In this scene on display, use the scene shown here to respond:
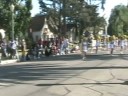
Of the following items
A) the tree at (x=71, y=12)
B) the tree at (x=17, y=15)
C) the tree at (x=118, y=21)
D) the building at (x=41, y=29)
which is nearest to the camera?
the tree at (x=17, y=15)

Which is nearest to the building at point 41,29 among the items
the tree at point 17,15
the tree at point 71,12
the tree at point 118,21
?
the tree at point 71,12

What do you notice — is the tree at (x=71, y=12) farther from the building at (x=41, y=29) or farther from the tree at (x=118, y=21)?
the tree at (x=118, y=21)

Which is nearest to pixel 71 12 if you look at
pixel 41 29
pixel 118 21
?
pixel 41 29

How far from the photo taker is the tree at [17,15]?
4825cm

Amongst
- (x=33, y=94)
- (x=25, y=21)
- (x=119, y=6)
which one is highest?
(x=119, y=6)

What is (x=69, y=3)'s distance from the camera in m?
69.3

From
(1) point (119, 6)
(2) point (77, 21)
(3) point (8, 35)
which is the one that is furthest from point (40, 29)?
(1) point (119, 6)

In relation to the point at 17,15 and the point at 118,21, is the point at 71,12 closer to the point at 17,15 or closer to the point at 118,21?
the point at 17,15

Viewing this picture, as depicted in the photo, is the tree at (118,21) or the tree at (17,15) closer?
the tree at (17,15)

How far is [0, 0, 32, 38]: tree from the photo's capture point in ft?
158

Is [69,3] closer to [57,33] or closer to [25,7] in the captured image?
[57,33]

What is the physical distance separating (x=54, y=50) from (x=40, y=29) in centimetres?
4164

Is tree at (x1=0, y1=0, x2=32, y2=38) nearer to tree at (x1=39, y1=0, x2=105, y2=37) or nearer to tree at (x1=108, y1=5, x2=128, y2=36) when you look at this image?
tree at (x1=39, y1=0, x2=105, y2=37)

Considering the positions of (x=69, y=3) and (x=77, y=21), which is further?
(x=77, y=21)
